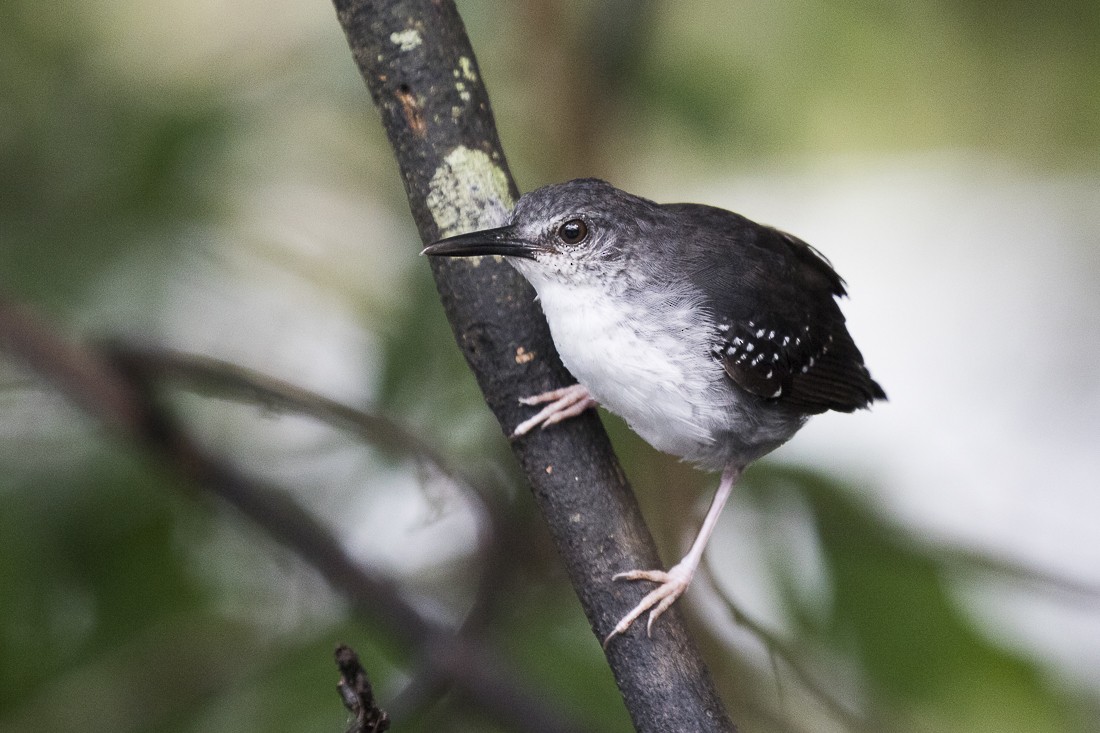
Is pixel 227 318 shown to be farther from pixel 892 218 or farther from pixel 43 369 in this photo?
pixel 892 218

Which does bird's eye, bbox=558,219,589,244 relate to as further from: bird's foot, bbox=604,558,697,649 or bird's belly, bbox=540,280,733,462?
bird's foot, bbox=604,558,697,649

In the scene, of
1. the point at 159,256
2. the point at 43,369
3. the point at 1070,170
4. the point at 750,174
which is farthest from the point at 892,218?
the point at 43,369

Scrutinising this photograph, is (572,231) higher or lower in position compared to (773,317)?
higher

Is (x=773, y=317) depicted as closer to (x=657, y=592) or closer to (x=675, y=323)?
(x=675, y=323)

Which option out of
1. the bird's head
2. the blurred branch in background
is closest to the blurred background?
the blurred branch in background

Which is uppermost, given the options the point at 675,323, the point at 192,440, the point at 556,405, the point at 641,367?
the point at 675,323

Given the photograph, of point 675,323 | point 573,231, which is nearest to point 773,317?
point 675,323

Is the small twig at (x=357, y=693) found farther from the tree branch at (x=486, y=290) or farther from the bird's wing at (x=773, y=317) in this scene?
the bird's wing at (x=773, y=317)
